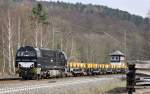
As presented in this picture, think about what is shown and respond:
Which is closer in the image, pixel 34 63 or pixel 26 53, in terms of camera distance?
pixel 34 63

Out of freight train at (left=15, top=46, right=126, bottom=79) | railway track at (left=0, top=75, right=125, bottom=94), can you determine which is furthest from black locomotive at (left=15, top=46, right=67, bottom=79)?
railway track at (left=0, top=75, right=125, bottom=94)

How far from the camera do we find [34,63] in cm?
5109

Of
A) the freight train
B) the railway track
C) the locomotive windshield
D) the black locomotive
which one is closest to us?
the railway track

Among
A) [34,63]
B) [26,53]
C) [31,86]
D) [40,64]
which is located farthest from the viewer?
[40,64]

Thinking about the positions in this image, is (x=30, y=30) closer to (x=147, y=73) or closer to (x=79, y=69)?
(x=79, y=69)

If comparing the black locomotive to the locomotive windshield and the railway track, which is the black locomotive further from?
the railway track

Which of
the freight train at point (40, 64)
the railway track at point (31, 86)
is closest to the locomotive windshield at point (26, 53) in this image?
the freight train at point (40, 64)

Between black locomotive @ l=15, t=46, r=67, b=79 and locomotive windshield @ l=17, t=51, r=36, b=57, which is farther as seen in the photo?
locomotive windshield @ l=17, t=51, r=36, b=57

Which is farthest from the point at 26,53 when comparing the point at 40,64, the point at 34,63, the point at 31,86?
the point at 31,86

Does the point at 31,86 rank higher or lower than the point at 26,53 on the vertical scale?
lower

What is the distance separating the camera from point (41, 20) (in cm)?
10175

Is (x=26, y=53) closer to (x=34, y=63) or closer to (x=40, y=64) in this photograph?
(x=34, y=63)

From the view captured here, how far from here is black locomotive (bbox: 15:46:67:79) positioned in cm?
5041

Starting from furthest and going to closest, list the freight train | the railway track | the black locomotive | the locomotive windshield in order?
1. the locomotive windshield
2. the freight train
3. the black locomotive
4. the railway track
